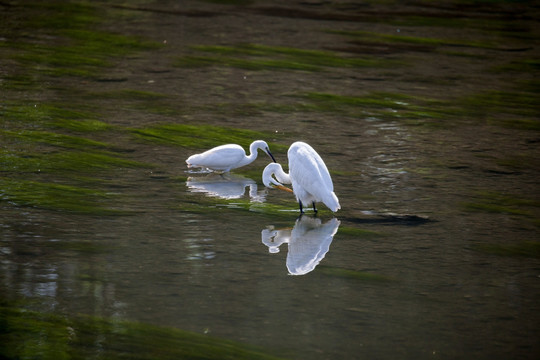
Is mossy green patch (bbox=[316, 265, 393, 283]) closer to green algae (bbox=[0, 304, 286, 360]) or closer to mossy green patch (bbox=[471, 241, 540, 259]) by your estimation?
mossy green patch (bbox=[471, 241, 540, 259])

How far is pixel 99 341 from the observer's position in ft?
13.8

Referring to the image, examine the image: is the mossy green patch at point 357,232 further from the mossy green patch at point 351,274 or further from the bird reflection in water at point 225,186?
the bird reflection in water at point 225,186

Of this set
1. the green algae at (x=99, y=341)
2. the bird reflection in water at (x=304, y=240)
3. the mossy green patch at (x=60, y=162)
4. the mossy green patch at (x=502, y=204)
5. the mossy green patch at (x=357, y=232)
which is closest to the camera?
the green algae at (x=99, y=341)

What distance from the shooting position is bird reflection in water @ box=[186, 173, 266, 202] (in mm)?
7059

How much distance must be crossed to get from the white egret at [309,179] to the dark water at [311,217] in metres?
0.19

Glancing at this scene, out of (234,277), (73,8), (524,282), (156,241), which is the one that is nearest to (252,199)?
(156,241)

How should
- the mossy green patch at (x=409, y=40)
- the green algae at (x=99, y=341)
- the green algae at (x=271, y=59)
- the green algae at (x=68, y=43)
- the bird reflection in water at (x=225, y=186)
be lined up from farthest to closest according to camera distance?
the mossy green patch at (x=409, y=40), the green algae at (x=271, y=59), the green algae at (x=68, y=43), the bird reflection in water at (x=225, y=186), the green algae at (x=99, y=341)

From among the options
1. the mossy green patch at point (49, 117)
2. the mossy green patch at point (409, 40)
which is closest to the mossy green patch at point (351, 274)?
the mossy green patch at point (49, 117)

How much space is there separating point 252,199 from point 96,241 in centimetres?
171

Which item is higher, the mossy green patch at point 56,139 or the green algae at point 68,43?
the green algae at point 68,43

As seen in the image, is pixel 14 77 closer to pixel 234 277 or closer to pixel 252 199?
pixel 252 199

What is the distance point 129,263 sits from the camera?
5293mm

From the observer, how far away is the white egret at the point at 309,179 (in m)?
6.28

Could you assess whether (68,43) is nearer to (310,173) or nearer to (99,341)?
(310,173)
